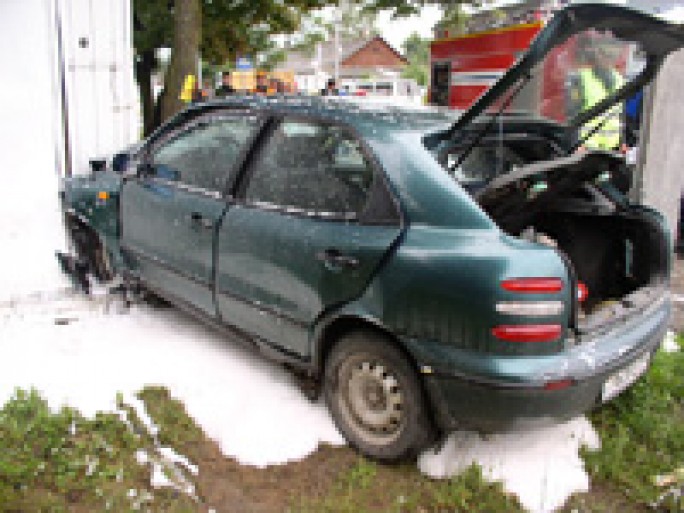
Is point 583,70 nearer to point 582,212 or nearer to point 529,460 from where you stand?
point 582,212

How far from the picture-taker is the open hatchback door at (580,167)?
2.57m

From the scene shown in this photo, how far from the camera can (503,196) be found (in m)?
3.01

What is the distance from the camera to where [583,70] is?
488cm

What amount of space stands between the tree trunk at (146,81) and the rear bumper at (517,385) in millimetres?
19478

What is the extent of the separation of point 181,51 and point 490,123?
10072 mm

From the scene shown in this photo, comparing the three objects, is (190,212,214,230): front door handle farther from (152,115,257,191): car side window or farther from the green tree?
the green tree

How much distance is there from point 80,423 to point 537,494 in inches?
85.1

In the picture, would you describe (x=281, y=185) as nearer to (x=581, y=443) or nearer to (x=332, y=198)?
(x=332, y=198)

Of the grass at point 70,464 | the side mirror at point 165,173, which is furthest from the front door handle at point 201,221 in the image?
the grass at point 70,464

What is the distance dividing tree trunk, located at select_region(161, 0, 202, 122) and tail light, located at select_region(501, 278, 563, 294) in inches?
408

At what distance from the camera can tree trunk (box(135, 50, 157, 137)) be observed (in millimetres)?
20500

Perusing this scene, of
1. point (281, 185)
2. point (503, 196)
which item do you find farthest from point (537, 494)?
point (281, 185)

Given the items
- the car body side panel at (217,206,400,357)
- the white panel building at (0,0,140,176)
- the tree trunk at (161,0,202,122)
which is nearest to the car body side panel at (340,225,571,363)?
the car body side panel at (217,206,400,357)

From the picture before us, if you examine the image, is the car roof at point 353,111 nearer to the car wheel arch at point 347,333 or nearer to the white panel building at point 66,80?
the car wheel arch at point 347,333
